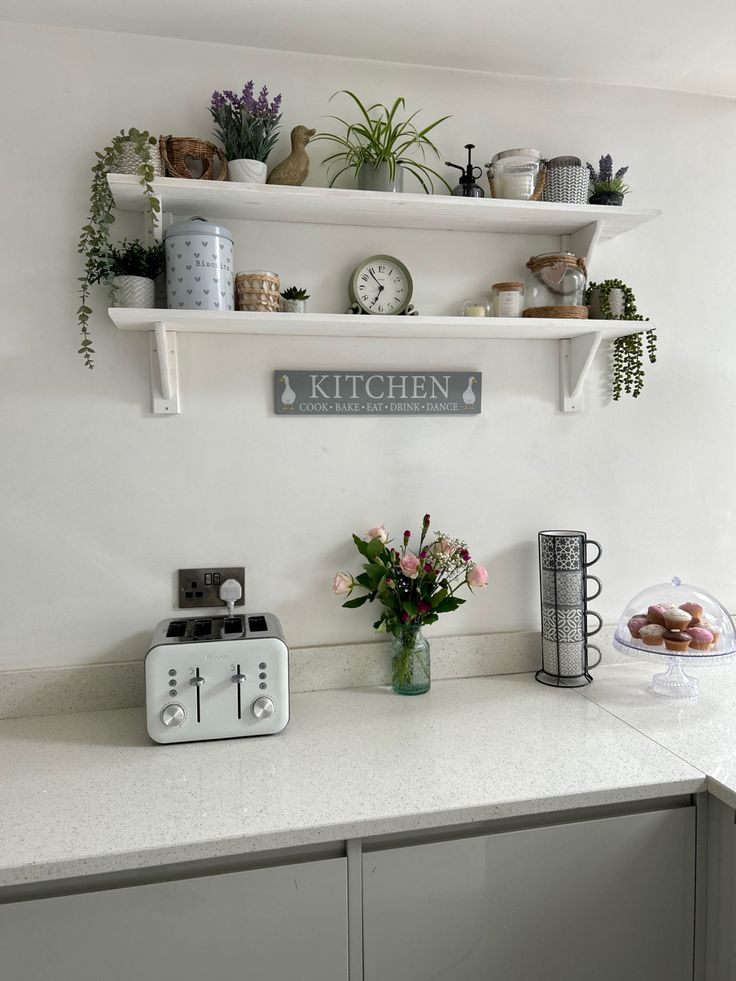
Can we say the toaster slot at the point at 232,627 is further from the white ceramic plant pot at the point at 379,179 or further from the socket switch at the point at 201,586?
the white ceramic plant pot at the point at 379,179

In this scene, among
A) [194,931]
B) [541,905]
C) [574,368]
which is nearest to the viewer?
[194,931]

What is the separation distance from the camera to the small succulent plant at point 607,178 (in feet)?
5.88

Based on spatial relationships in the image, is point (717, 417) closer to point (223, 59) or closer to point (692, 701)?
point (692, 701)

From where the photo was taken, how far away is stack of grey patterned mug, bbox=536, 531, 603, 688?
1.84m

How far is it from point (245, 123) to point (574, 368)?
0.97 meters

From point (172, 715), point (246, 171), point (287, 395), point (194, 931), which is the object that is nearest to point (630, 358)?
point (287, 395)

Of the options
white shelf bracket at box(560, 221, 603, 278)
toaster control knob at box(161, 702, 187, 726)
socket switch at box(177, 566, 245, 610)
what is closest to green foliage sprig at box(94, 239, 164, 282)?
socket switch at box(177, 566, 245, 610)

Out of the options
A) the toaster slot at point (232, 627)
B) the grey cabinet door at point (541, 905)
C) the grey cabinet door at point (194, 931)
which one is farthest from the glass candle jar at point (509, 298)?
the grey cabinet door at point (194, 931)

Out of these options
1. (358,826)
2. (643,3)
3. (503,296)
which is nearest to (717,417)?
(503,296)

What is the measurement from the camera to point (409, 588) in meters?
1.75

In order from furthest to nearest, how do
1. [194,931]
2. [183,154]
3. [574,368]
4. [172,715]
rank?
[574,368], [183,154], [172,715], [194,931]

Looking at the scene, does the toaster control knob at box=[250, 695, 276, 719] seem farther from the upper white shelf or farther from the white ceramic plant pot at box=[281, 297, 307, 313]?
the upper white shelf

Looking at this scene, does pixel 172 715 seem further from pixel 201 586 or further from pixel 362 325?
pixel 362 325

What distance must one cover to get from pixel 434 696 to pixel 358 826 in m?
0.61
